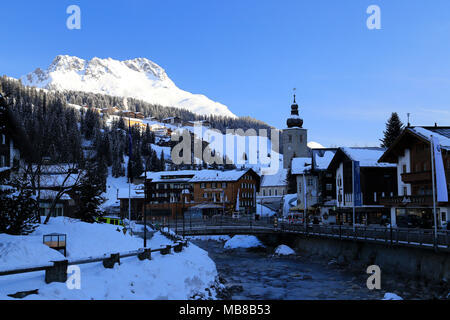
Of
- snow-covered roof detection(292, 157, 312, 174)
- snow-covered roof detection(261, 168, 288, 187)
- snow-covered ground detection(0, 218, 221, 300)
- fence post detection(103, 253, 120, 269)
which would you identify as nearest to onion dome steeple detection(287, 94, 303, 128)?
snow-covered roof detection(261, 168, 288, 187)

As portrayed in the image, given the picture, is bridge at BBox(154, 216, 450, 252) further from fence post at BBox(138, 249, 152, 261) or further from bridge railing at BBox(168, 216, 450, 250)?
fence post at BBox(138, 249, 152, 261)

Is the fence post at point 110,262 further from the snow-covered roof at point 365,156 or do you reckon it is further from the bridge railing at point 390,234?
the snow-covered roof at point 365,156

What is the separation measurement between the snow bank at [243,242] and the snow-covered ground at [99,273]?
30.7 m

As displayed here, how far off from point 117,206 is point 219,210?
32607 mm

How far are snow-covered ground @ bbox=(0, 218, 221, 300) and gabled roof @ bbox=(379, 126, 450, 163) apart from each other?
2550 cm

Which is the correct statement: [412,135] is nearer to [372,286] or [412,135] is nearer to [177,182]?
[372,286]

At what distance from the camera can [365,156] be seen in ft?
205

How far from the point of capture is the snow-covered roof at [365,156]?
60688 millimetres

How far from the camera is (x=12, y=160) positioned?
1793 inches

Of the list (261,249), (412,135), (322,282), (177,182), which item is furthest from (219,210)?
(322,282)

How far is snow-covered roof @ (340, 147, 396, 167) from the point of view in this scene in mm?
60688

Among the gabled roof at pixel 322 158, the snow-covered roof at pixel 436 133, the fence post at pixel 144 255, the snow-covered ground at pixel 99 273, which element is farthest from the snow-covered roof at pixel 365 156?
the fence post at pixel 144 255

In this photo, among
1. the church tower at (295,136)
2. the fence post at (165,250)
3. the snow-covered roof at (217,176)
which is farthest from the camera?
the church tower at (295,136)

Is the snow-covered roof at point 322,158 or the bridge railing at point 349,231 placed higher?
the snow-covered roof at point 322,158
